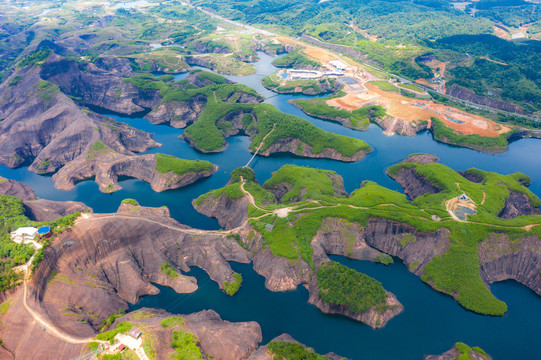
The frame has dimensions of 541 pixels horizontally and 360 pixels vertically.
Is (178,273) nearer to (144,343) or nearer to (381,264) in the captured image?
(144,343)

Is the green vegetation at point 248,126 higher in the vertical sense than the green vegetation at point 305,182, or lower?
higher

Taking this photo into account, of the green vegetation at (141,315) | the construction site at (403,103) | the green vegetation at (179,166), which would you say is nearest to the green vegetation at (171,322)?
the green vegetation at (141,315)

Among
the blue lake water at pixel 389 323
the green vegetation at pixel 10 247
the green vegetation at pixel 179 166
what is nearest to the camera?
the green vegetation at pixel 10 247

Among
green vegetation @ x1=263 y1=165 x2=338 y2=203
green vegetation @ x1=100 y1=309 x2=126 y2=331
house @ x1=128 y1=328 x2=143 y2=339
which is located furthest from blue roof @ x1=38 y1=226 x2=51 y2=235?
green vegetation @ x1=263 y1=165 x2=338 y2=203

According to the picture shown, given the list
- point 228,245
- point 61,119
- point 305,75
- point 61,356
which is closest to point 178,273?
point 228,245

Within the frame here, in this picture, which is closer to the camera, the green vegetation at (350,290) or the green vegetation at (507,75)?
the green vegetation at (350,290)

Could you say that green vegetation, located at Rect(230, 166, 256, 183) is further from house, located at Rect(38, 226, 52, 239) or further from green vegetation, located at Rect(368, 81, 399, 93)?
green vegetation, located at Rect(368, 81, 399, 93)

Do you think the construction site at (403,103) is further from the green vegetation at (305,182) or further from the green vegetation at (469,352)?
Answer: the green vegetation at (469,352)
